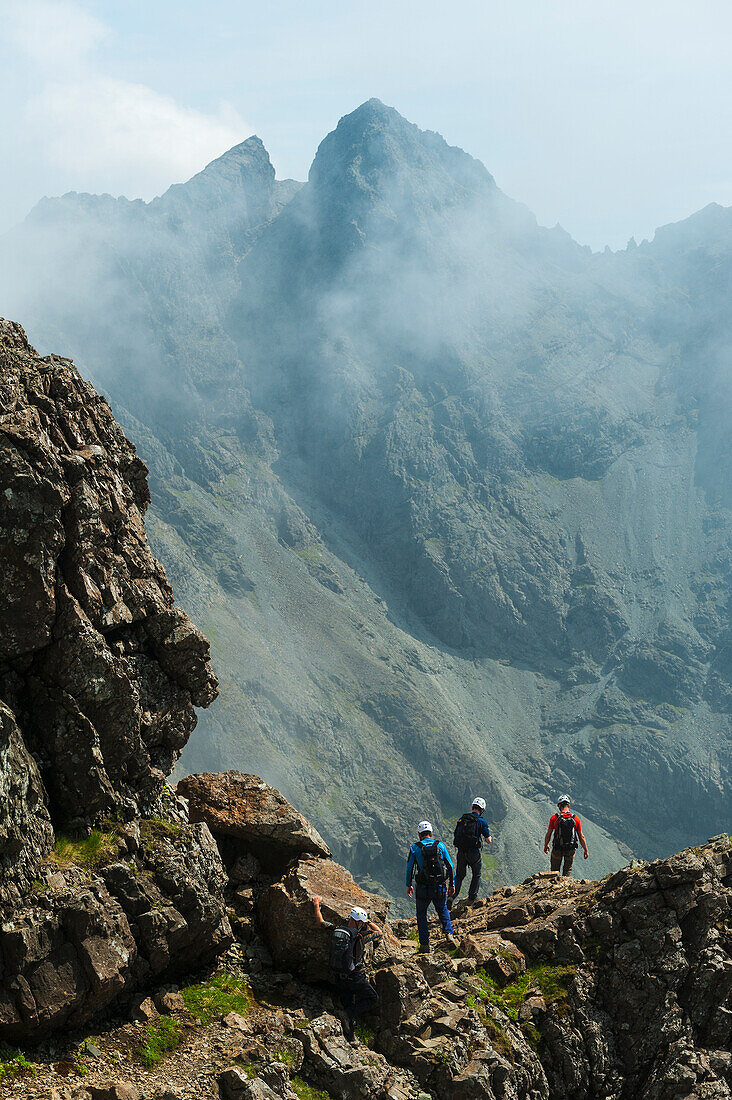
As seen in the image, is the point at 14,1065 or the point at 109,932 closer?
the point at 14,1065

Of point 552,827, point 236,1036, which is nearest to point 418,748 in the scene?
point 552,827

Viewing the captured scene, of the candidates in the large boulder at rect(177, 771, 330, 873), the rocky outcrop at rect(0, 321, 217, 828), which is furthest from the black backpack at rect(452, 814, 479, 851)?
the rocky outcrop at rect(0, 321, 217, 828)

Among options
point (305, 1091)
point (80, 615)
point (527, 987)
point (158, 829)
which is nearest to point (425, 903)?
point (527, 987)

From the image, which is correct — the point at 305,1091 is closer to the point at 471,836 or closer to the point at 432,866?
the point at 432,866

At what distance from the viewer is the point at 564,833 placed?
27.5m

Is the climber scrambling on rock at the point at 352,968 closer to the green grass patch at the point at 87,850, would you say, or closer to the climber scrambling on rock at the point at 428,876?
the climber scrambling on rock at the point at 428,876

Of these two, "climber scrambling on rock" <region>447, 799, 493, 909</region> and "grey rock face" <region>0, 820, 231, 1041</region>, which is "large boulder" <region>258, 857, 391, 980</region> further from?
"climber scrambling on rock" <region>447, 799, 493, 909</region>

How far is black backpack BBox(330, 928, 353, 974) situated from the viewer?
17234mm

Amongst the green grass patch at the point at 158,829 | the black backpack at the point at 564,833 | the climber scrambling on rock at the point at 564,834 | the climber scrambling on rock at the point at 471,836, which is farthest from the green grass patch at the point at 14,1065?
the black backpack at the point at 564,833

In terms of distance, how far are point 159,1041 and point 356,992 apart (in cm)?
450

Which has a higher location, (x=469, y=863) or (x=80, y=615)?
(x=469, y=863)

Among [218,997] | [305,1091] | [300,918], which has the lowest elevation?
[305,1091]

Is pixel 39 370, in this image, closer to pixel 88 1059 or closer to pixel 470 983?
pixel 88 1059

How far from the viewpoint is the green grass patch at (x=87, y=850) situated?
15.6 metres
